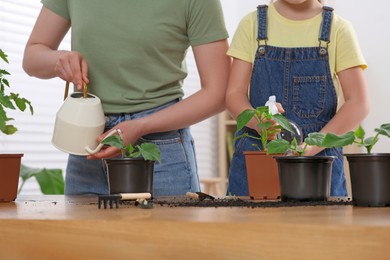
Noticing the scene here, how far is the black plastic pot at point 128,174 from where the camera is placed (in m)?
1.39

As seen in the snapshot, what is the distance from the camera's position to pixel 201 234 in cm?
87

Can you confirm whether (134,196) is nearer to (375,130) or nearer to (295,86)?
(375,130)

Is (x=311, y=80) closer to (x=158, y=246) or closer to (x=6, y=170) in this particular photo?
(x=6, y=170)

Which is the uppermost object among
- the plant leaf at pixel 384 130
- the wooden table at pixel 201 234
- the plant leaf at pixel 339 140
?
the plant leaf at pixel 384 130

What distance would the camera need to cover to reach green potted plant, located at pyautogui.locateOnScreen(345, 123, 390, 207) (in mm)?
1119

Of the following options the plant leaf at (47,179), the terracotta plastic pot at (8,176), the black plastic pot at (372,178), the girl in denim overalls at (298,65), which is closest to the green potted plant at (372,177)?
the black plastic pot at (372,178)

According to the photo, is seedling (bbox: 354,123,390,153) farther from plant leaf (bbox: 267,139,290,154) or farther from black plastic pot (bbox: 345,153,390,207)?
plant leaf (bbox: 267,139,290,154)

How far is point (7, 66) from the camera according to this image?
141 inches

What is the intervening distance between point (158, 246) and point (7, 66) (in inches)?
113

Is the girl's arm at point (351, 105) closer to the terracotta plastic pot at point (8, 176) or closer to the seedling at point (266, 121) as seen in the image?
the seedling at point (266, 121)

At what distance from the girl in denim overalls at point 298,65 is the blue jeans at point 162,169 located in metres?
0.17

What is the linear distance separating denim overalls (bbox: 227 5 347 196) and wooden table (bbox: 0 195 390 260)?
778 mm

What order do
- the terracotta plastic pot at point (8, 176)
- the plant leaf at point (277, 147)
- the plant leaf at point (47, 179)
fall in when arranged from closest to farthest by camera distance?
the plant leaf at point (277, 147) → the terracotta plastic pot at point (8, 176) → the plant leaf at point (47, 179)

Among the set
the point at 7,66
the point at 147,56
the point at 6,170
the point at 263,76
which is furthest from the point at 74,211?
the point at 7,66
